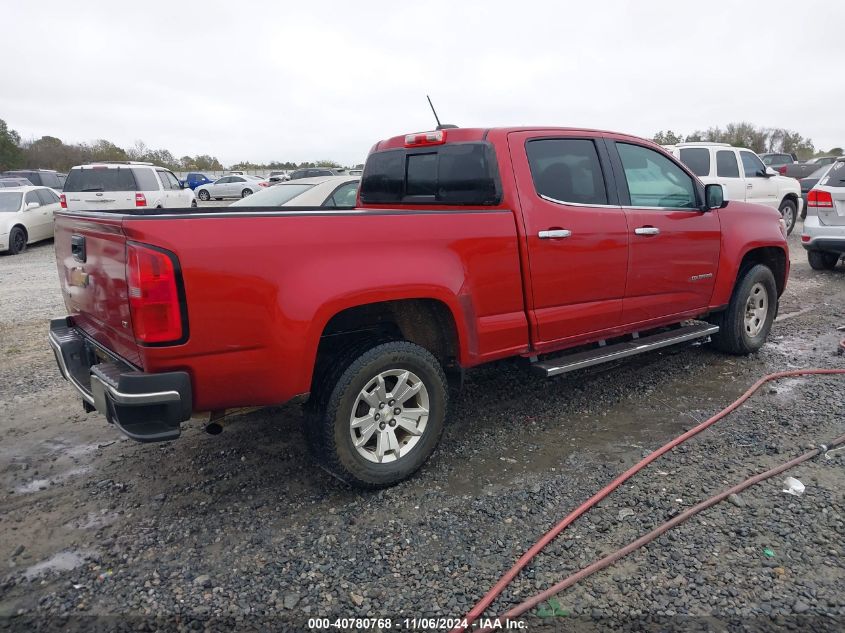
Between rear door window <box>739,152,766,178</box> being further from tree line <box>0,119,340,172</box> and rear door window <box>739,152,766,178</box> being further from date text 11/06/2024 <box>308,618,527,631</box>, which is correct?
tree line <box>0,119,340,172</box>

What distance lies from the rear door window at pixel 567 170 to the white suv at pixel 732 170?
794 centimetres

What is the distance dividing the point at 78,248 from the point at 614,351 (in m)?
3.35

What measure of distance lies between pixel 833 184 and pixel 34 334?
419 inches

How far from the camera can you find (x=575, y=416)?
14.3 ft

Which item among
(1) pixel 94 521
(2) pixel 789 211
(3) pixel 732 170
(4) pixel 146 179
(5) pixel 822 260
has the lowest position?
(1) pixel 94 521

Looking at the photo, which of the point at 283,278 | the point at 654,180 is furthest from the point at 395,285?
the point at 654,180

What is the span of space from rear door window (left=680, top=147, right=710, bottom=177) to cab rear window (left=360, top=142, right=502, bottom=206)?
8787mm

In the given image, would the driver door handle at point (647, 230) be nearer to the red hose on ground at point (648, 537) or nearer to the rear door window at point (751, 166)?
the red hose on ground at point (648, 537)

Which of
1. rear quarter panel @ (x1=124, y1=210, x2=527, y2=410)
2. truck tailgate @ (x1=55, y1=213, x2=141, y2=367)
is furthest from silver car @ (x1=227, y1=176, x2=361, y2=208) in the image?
rear quarter panel @ (x1=124, y1=210, x2=527, y2=410)

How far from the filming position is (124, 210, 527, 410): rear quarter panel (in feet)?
8.65

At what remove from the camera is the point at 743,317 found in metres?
5.38

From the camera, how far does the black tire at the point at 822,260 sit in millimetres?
9977

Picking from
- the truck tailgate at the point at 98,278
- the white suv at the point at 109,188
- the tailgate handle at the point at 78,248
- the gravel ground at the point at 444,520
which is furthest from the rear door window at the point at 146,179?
the tailgate handle at the point at 78,248

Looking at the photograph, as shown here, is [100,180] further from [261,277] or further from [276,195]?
[261,277]
